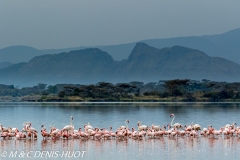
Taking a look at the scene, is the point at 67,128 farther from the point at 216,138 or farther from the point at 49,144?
the point at 216,138

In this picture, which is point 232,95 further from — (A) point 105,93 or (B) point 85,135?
(B) point 85,135

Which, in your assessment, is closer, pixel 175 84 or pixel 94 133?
pixel 94 133

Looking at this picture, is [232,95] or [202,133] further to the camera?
[232,95]

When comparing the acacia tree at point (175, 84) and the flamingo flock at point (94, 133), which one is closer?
the flamingo flock at point (94, 133)

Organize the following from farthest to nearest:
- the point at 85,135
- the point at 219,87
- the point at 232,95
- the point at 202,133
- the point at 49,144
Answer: the point at 219,87
the point at 232,95
the point at 202,133
the point at 85,135
the point at 49,144

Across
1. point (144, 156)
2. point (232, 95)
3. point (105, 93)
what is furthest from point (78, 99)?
point (144, 156)

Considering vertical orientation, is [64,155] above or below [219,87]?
below

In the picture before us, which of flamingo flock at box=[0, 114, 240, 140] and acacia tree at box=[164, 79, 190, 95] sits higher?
acacia tree at box=[164, 79, 190, 95]

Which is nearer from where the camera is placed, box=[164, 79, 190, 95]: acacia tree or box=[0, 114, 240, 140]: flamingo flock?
box=[0, 114, 240, 140]: flamingo flock

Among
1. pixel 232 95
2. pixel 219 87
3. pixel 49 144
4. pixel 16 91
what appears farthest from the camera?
pixel 16 91

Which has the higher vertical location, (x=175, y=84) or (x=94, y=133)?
(x=175, y=84)

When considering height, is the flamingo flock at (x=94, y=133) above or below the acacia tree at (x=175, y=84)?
below

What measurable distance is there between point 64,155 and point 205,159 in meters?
5.64

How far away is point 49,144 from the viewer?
88.6ft
